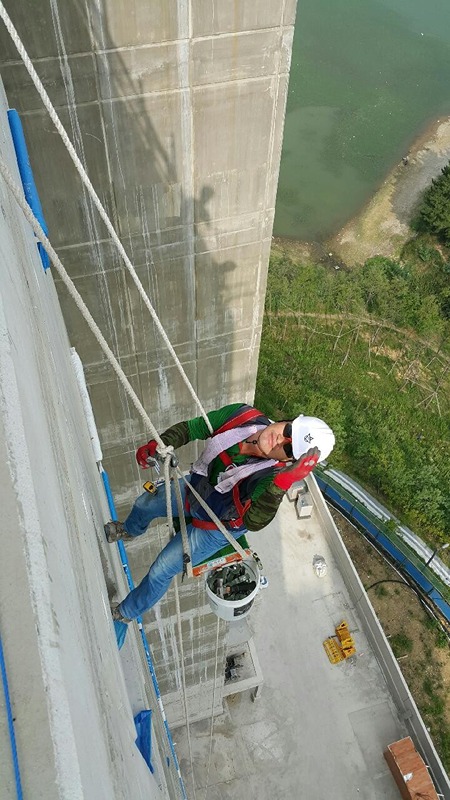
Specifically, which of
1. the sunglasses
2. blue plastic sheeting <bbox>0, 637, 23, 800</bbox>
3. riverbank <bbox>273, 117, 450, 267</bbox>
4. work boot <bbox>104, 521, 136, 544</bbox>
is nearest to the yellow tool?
work boot <bbox>104, 521, 136, 544</bbox>

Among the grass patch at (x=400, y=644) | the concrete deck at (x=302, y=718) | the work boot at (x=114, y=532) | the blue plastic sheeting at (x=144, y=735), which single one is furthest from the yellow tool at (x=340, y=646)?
the blue plastic sheeting at (x=144, y=735)

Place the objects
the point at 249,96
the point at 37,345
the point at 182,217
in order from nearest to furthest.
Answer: the point at 37,345 < the point at 249,96 < the point at 182,217

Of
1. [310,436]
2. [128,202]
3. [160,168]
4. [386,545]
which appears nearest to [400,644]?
[386,545]

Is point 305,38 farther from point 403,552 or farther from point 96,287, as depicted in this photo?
point 96,287

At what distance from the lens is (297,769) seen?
974cm

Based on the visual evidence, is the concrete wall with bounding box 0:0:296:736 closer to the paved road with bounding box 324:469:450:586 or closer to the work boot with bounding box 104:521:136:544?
the work boot with bounding box 104:521:136:544

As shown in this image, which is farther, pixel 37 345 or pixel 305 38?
pixel 305 38

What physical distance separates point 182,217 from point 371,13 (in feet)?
99.4

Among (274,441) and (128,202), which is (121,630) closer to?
(274,441)

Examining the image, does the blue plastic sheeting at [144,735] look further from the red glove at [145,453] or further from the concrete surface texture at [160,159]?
the concrete surface texture at [160,159]

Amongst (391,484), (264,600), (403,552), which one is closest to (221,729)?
(264,600)

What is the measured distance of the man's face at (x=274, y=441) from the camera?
3.55 metres

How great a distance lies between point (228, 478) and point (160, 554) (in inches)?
32.3

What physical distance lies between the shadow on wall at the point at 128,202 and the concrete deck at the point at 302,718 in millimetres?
6416
